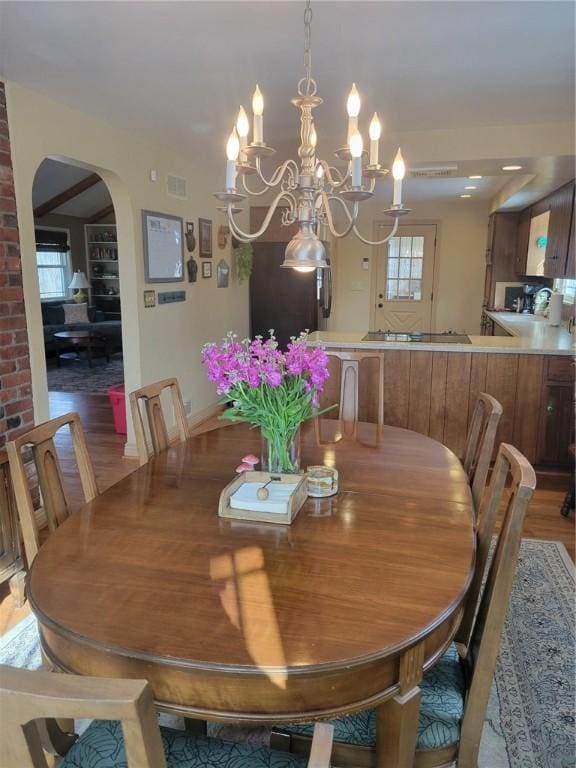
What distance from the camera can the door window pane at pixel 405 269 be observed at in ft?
26.6

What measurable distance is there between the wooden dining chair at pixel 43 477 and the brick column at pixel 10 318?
127cm

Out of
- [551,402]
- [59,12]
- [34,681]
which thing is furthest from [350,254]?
[34,681]

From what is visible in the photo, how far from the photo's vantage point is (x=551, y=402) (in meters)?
3.80

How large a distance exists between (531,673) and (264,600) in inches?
54.4

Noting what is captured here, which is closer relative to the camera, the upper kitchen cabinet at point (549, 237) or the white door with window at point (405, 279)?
the upper kitchen cabinet at point (549, 237)

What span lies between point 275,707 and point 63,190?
808 centimetres

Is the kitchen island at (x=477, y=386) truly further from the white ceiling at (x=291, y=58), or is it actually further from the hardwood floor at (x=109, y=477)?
the white ceiling at (x=291, y=58)

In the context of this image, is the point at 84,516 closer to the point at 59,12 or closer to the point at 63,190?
→ the point at 59,12

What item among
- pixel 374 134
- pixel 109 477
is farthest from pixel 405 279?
pixel 374 134

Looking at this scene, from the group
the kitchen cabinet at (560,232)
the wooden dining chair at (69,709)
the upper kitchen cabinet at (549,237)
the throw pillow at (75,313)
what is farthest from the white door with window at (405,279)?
the wooden dining chair at (69,709)

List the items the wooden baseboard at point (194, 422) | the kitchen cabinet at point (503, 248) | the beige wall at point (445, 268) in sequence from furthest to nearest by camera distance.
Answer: the beige wall at point (445, 268), the kitchen cabinet at point (503, 248), the wooden baseboard at point (194, 422)

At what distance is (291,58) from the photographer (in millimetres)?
2510

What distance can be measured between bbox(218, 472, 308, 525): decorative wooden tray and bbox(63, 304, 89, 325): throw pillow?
8.00 m

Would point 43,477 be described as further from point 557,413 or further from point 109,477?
point 557,413
